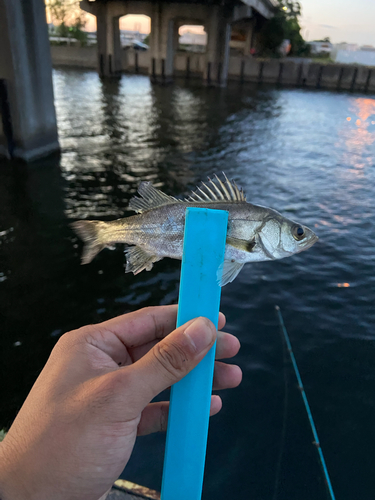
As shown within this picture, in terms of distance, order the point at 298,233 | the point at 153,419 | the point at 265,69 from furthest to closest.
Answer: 1. the point at 265,69
2. the point at 153,419
3. the point at 298,233

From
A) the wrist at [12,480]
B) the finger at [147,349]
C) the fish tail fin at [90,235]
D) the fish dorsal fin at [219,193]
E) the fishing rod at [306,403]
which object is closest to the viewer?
the wrist at [12,480]

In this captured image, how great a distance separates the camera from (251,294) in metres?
10.2

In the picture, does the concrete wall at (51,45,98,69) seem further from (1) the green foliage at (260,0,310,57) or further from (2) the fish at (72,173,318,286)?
(2) the fish at (72,173,318,286)

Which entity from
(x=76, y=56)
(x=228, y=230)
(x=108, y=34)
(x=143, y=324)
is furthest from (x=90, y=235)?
(x=76, y=56)

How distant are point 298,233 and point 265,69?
73117 mm

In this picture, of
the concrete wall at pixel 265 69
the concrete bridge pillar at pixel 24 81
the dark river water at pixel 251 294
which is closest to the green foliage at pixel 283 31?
the concrete wall at pixel 265 69

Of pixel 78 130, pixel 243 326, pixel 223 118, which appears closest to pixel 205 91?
pixel 223 118

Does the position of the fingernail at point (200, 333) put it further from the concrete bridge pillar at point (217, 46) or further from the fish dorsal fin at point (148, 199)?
the concrete bridge pillar at point (217, 46)

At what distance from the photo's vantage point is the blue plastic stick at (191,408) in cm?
276

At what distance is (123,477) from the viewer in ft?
18.1

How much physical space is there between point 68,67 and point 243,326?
7869 centimetres

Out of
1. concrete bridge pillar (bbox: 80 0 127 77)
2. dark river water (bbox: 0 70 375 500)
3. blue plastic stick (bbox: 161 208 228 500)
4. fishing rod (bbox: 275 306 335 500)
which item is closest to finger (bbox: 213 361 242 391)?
blue plastic stick (bbox: 161 208 228 500)

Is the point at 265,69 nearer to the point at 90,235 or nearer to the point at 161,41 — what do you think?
the point at 161,41

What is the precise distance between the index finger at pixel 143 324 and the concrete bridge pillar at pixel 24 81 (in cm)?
1733
